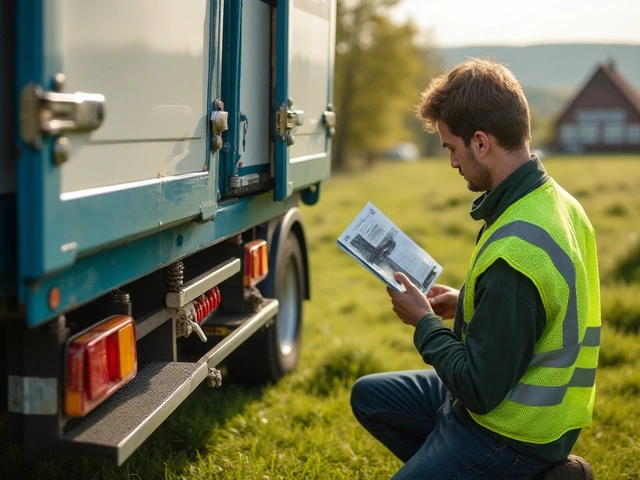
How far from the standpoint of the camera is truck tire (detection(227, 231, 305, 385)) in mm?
4613

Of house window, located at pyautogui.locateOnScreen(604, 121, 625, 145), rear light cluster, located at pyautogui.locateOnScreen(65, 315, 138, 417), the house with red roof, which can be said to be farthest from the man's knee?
house window, located at pyautogui.locateOnScreen(604, 121, 625, 145)

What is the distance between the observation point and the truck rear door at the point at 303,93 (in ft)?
12.8

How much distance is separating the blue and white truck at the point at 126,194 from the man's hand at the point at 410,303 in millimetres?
778

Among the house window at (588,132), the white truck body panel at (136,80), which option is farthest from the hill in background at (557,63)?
the white truck body panel at (136,80)

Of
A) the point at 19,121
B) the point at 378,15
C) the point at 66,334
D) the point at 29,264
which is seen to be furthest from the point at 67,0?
the point at 378,15

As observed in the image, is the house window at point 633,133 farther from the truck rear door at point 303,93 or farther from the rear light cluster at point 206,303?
the rear light cluster at point 206,303

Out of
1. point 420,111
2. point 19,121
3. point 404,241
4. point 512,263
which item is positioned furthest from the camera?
point 404,241

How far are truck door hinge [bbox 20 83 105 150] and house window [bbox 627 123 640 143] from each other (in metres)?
75.4

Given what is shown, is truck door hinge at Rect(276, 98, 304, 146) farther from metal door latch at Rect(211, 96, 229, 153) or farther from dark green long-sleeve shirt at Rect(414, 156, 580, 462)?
dark green long-sleeve shirt at Rect(414, 156, 580, 462)

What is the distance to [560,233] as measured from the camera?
260 centimetres

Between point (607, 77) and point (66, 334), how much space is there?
7547cm

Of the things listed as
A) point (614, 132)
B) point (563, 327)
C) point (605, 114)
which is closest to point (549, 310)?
point (563, 327)

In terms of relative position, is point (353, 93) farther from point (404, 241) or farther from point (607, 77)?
point (607, 77)

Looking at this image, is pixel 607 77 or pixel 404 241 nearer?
pixel 404 241
